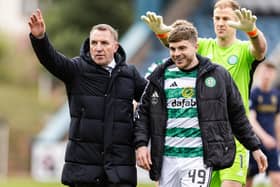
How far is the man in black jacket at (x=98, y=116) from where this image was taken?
9.38 meters

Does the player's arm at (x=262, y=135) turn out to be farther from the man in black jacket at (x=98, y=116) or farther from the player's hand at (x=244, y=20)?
the man in black jacket at (x=98, y=116)

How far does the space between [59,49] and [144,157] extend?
32790 millimetres

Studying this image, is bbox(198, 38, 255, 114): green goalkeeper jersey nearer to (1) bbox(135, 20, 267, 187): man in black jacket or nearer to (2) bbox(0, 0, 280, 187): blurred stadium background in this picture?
(1) bbox(135, 20, 267, 187): man in black jacket

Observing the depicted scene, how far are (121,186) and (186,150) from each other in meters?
0.70

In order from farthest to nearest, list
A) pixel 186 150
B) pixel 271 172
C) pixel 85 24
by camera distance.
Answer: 1. pixel 85 24
2. pixel 271 172
3. pixel 186 150

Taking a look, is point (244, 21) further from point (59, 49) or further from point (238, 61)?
point (59, 49)

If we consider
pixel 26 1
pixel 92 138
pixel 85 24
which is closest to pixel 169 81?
pixel 92 138

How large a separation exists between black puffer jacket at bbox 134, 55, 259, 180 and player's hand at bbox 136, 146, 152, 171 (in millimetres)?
46

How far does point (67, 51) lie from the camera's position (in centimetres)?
4169

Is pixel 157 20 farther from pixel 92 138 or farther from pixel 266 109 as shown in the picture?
pixel 266 109

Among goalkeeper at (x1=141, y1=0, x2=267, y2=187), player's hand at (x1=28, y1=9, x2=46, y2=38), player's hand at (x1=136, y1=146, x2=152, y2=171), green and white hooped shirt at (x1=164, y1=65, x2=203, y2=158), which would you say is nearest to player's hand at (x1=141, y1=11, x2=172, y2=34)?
goalkeeper at (x1=141, y1=0, x2=267, y2=187)

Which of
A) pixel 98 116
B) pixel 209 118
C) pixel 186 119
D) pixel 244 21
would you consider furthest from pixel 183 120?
pixel 244 21

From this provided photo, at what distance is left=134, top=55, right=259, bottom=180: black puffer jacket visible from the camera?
915 centimetres

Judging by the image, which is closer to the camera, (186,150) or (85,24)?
(186,150)
